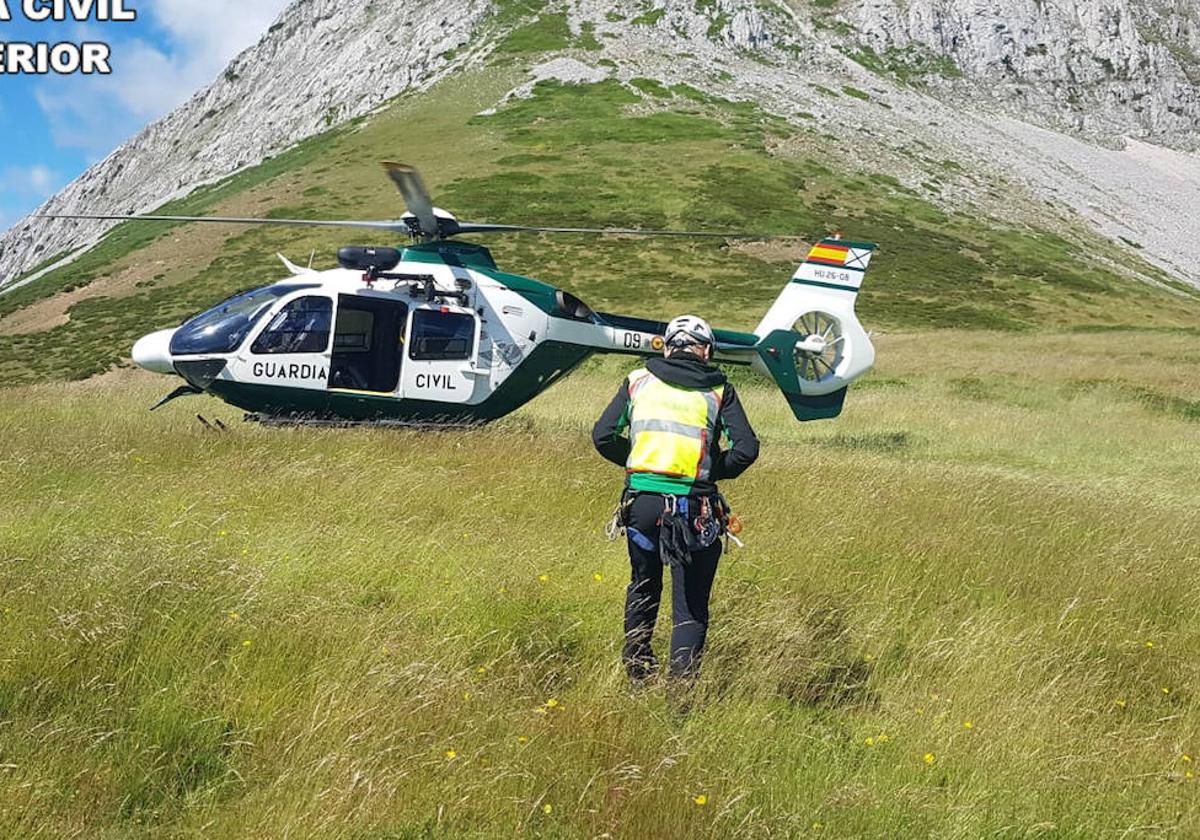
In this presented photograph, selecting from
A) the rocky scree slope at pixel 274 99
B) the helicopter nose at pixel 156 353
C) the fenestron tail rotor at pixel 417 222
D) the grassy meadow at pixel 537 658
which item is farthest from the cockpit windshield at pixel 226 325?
the rocky scree slope at pixel 274 99

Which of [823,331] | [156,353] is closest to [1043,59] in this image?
[823,331]

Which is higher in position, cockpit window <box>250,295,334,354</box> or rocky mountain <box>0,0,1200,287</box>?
rocky mountain <box>0,0,1200,287</box>

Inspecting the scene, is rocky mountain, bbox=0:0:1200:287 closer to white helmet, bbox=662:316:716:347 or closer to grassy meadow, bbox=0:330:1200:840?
grassy meadow, bbox=0:330:1200:840

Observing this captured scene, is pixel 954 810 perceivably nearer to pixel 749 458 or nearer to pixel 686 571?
pixel 686 571

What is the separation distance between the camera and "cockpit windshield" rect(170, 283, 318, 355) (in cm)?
1173

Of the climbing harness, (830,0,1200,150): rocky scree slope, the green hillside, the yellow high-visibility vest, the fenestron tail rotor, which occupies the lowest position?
the green hillside

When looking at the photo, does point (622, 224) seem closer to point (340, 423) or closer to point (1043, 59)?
point (340, 423)

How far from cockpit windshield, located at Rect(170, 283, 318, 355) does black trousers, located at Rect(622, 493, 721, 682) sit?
28.6 ft

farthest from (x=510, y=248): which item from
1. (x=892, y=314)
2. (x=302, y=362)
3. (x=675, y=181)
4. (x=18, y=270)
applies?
(x=18, y=270)

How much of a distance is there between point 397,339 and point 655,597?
27.4ft

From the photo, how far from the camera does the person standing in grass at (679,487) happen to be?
4.69 metres

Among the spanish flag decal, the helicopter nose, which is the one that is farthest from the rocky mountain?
the helicopter nose

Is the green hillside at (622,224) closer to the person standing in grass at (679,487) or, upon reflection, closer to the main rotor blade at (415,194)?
the main rotor blade at (415,194)

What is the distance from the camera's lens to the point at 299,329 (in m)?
11.9
